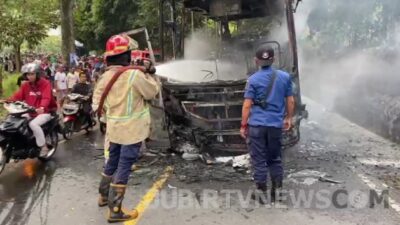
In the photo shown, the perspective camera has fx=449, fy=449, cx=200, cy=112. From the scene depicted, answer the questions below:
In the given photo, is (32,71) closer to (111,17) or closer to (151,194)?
(151,194)

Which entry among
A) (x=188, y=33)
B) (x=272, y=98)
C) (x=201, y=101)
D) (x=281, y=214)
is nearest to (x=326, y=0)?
(x=188, y=33)

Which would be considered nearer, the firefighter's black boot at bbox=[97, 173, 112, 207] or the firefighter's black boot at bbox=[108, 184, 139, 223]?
the firefighter's black boot at bbox=[108, 184, 139, 223]

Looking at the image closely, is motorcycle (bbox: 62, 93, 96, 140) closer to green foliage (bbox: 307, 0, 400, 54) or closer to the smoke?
the smoke

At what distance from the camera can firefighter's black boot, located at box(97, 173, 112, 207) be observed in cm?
482

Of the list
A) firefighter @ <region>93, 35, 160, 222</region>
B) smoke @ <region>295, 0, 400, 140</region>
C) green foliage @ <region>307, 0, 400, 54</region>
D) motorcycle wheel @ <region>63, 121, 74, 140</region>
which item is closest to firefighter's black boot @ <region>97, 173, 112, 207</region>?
firefighter @ <region>93, 35, 160, 222</region>

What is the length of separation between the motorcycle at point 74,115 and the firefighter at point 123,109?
4664 millimetres

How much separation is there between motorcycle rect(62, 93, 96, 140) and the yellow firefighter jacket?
4651mm

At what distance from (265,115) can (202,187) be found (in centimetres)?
125

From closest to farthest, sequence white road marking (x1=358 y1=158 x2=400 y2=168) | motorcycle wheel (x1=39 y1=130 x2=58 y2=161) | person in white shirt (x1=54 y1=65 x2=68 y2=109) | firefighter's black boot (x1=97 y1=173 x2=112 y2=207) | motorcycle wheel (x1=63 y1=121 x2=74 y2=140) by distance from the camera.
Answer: firefighter's black boot (x1=97 y1=173 x2=112 y2=207) → white road marking (x1=358 y1=158 x2=400 y2=168) → motorcycle wheel (x1=39 y1=130 x2=58 y2=161) → motorcycle wheel (x1=63 y1=121 x2=74 y2=140) → person in white shirt (x1=54 y1=65 x2=68 y2=109)

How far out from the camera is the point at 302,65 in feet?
68.3

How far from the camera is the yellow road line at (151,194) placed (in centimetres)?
468

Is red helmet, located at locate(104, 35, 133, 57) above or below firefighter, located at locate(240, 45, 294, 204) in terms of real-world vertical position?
above

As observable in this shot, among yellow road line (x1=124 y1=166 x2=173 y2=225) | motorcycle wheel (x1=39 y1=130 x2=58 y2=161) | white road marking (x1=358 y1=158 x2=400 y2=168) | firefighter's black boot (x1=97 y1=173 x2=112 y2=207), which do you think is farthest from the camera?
motorcycle wheel (x1=39 y1=130 x2=58 y2=161)

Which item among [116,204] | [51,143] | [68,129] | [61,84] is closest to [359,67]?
[68,129]
